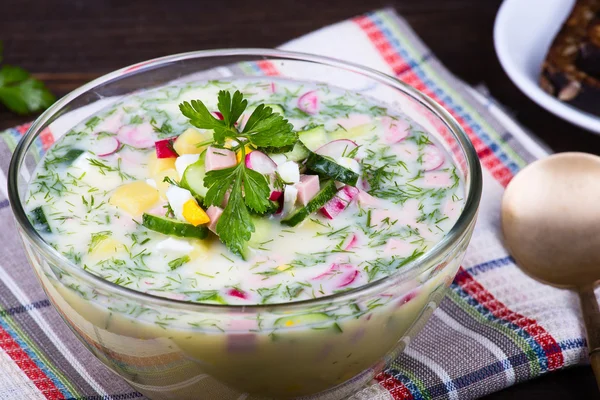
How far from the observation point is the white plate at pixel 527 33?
136 inches

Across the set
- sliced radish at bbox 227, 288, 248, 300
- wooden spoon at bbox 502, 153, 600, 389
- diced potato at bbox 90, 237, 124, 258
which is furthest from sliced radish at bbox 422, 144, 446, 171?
diced potato at bbox 90, 237, 124, 258

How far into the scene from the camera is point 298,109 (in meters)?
2.58

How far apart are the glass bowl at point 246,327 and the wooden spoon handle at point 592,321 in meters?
0.56

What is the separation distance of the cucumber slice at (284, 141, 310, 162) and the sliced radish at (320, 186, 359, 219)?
0.48ft

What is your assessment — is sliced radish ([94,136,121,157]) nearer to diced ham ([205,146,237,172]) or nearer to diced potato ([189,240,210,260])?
diced ham ([205,146,237,172])

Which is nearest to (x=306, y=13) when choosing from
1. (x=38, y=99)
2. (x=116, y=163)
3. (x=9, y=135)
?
(x=38, y=99)

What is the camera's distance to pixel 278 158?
7.02ft

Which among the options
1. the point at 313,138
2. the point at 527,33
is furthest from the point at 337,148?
the point at 527,33

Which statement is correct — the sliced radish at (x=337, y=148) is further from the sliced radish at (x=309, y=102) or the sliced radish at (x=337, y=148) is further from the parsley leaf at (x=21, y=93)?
the parsley leaf at (x=21, y=93)

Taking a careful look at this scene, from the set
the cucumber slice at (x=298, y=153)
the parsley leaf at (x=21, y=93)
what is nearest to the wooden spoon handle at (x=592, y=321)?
the cucumber slice at (x=298, y=153)

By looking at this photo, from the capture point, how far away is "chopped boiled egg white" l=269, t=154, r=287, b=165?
213cm

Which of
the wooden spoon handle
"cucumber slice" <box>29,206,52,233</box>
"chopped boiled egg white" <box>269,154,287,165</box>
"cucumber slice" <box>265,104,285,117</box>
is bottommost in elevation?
the wooden spoon handle

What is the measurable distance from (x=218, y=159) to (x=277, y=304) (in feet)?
1.74

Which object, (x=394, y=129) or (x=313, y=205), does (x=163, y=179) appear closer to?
(x=313, y=205)
